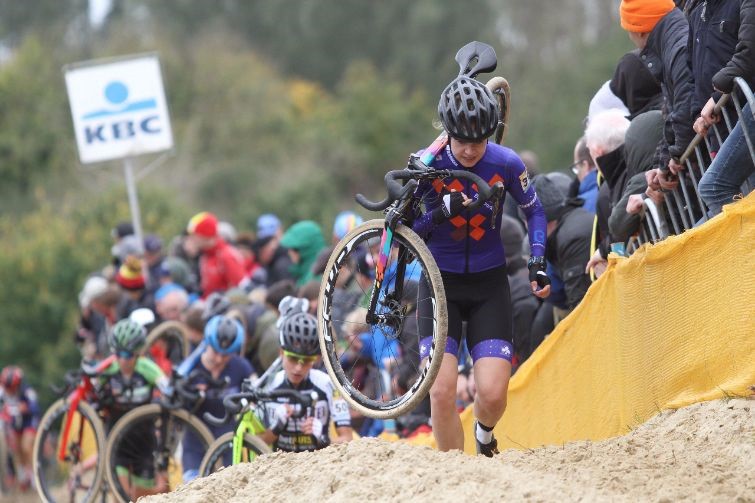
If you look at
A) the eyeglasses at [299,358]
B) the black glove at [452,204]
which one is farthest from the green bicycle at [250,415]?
the black glove at [452,204]

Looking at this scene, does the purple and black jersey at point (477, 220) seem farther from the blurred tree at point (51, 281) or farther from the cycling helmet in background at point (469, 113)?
the blurred tree at point (51, 281)

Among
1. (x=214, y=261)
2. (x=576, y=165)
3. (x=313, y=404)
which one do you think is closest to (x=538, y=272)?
(x=313, y=404)

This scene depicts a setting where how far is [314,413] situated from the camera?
376 inches

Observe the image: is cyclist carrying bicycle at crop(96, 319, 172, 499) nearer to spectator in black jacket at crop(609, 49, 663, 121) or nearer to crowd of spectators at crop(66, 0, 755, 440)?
crowd of spectators at crop(66, 0, 755, 440)

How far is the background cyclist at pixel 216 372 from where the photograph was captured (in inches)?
435

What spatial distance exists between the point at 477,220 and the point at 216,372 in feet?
13.6

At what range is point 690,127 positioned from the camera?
7965mm

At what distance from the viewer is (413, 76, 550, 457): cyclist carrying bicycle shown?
7582 mm

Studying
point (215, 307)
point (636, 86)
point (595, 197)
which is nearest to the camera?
point (636, 86)

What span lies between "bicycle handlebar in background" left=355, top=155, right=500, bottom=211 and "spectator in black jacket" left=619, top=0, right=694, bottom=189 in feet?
4.52

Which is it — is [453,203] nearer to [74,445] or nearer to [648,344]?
[648,344]

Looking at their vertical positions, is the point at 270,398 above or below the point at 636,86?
below

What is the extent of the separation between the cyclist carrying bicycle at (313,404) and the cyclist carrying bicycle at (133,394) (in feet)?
6.14

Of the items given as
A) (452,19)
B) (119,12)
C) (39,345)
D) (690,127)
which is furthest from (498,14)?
(690,127)
